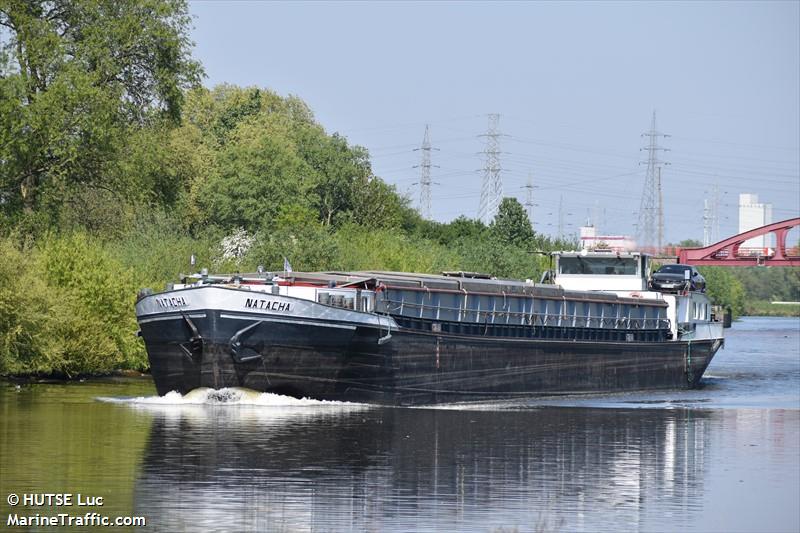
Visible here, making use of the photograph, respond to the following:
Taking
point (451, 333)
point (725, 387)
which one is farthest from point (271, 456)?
point (725, 387)

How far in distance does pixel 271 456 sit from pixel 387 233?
60.7 metres

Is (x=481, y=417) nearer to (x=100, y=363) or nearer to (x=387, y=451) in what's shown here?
(x=387, y=451)

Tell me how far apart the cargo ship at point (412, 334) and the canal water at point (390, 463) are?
3.49 feet

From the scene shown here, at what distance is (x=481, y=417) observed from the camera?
44.0m

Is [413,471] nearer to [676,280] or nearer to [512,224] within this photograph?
[676,280]

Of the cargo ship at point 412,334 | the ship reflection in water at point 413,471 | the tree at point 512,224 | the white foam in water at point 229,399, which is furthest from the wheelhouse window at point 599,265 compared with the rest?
the tree at point 512,224

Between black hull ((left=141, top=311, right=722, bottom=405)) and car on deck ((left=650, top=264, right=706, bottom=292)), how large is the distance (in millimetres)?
12877

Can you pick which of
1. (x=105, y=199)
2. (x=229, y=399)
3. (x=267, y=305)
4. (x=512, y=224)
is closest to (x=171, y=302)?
(x=267, y=305)

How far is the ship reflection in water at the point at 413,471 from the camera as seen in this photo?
25000 mm

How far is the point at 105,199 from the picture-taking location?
232 feet

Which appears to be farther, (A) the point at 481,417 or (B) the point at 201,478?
(A) the point at 481,417

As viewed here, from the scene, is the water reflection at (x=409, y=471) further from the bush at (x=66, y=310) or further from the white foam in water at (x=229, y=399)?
the bush at (x=66, y=310)

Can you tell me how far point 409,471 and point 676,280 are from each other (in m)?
37.3

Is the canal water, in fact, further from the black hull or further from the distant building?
the distant building
